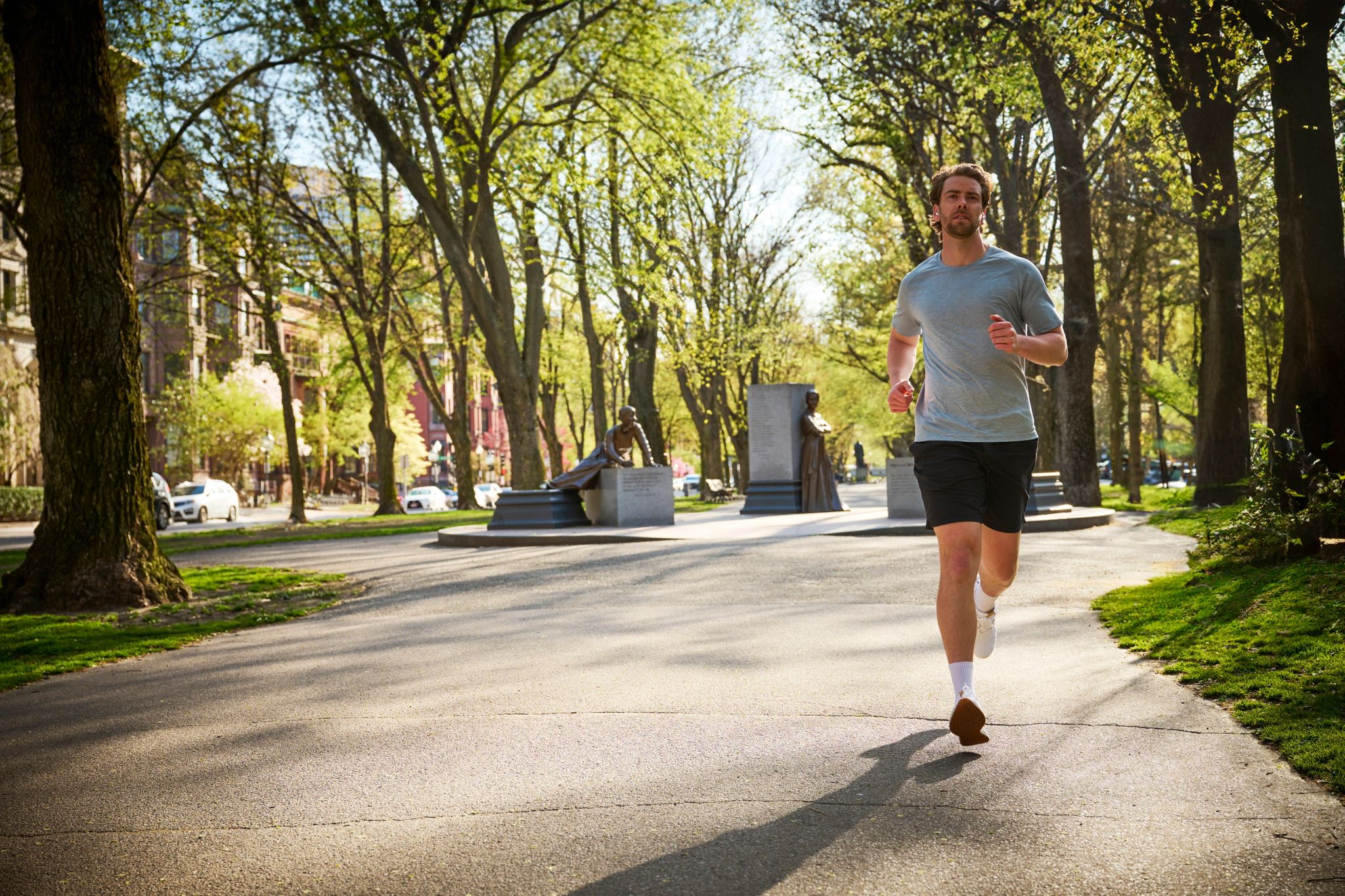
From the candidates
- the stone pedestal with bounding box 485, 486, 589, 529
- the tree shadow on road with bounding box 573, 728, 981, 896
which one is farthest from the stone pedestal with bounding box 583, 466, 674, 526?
the tree shadow on road with bounding box 573, 728, 981, 896

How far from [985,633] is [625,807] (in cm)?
208

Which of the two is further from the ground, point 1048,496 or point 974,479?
point 974,479

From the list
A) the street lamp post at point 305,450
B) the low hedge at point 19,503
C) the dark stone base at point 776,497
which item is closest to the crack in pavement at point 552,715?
the dark stone base at point 776,497

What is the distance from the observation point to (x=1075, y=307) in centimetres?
2223

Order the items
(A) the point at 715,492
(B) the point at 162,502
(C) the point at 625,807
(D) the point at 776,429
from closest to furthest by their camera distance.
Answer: (C) the point at 625,807
(D) the point at 776,429
(B) the point at 162,502
(A) the point at 715,492

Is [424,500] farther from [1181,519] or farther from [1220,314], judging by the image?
[1220,314]

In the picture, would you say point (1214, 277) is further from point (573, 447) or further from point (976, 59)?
point (573, 447)

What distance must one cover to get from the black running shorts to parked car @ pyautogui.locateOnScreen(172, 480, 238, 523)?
138ft

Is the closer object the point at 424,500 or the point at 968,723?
the point at 968,723

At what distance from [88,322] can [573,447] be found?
280ft

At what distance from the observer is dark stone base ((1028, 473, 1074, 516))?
18.9 metres

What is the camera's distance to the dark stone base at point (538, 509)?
20875mm

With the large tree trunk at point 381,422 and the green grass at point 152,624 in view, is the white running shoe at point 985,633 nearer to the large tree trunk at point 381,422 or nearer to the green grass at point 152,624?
the green grass at point 152,624

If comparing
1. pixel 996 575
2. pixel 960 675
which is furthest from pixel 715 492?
pixel 960 675
